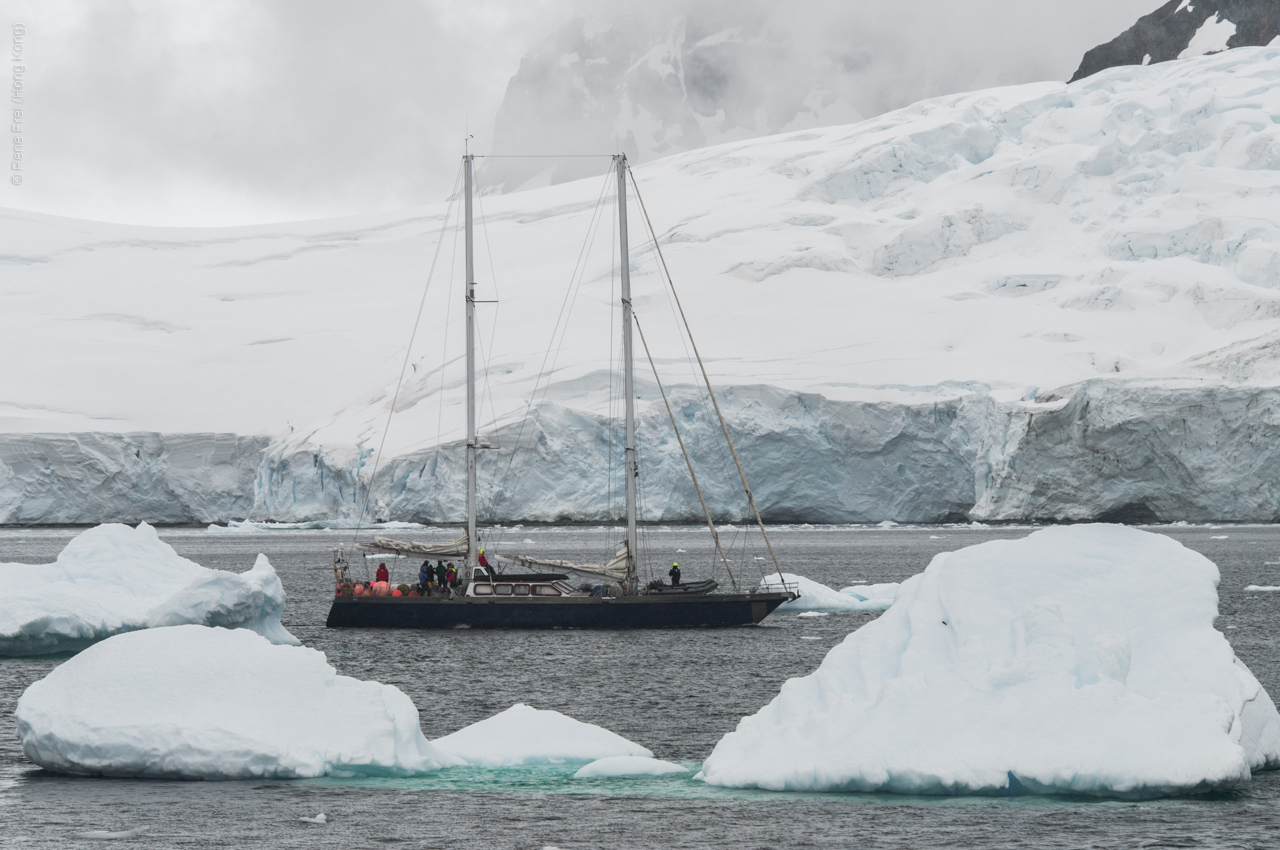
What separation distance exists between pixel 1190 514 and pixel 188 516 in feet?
185

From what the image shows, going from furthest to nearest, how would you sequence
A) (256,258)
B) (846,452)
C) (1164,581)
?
(256,258) < (846,452) < (1164,581)

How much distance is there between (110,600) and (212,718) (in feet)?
44.3

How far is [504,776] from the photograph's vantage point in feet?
46.4

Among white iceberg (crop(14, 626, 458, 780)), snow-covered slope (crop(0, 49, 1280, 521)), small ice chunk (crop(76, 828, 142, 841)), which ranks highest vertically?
snow-covered slope (crop(0, 49, 1280, 521))

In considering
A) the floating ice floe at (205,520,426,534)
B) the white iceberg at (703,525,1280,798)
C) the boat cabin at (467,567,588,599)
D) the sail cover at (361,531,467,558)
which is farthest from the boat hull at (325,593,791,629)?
the floating ice floe at (205,520,426,534)

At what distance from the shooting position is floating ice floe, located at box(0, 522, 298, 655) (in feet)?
79.5

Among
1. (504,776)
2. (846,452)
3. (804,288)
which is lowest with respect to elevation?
(504,776)

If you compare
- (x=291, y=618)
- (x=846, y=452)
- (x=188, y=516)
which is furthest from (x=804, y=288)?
(x=291, y=618)

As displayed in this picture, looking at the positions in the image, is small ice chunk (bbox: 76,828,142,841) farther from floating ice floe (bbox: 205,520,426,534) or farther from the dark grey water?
floating ice floe (bbox: 205,520,426,534)

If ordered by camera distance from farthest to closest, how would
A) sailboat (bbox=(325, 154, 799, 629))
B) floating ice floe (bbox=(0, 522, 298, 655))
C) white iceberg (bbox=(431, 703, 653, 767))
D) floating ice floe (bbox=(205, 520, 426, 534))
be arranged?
floating ice floe (bbox=(205, 520, 426, 534)) < sailboat (bbox=(325, 154, 799, 629)) < floating ice floe (bbox=(0, 522, 298, 655)) < white iceberg (bbox=(431, 703, 653, 767))

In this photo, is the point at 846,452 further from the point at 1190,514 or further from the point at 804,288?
the point at 804,288

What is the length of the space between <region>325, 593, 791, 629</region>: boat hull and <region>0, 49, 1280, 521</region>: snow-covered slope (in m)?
28.5

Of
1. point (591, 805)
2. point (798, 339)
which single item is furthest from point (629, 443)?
point (798, 339)

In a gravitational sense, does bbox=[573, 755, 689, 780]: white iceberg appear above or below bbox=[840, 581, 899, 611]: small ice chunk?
below
